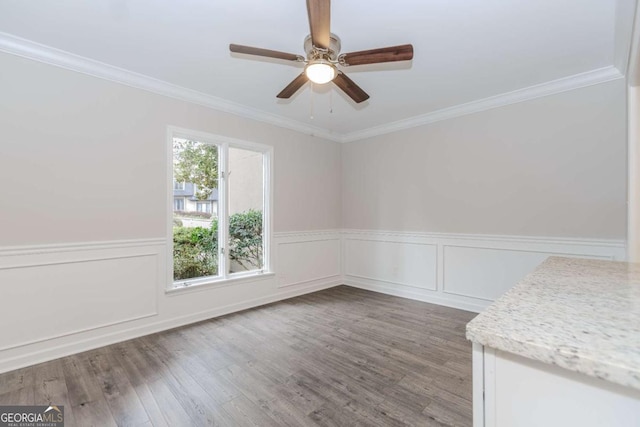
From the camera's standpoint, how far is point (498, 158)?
3.49m

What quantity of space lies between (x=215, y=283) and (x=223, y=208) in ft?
3.07

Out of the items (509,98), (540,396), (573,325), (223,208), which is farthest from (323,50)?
(509,98)

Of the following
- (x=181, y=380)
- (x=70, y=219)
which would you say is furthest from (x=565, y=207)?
(x=70, y=219)

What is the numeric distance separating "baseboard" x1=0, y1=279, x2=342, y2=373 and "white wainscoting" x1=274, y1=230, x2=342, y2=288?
285 mm

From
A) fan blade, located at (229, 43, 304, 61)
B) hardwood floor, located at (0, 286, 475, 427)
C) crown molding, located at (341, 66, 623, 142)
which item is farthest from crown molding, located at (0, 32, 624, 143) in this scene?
hardwood floor, located at (0, 286, 475, 427)

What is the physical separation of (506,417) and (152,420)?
2.00 metres

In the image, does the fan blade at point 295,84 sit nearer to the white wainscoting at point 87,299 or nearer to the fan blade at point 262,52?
the fan blade at point 262,52

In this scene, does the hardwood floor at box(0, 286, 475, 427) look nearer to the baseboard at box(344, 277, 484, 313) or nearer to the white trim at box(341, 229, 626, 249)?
the baseboard at box(344, 277, 484, 313)

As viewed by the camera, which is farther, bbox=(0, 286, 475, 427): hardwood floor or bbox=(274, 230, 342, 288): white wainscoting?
bbox=(274, 230, 342, 288): white wainscoting

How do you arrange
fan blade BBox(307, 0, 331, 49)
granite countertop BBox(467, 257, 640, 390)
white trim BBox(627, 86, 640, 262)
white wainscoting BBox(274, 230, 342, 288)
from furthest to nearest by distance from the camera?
1. white wainscoting BBox(274, 230, 342, 288)
2. white trim BBox(627, 86, 640, 262)
3. fan blade BBox(307, 0, 331, 49)
4. granite countertop BBox(467, 257, 640, 390)

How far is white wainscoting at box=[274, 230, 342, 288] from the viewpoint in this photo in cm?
424

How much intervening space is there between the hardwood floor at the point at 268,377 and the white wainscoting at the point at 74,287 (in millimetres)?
276

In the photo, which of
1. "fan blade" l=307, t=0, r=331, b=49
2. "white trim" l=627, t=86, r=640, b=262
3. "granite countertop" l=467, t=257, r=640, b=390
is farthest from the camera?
"white trim" l=627, t=86, r=640, b=262

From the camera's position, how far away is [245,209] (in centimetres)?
394
